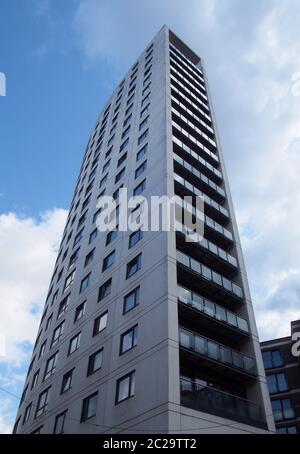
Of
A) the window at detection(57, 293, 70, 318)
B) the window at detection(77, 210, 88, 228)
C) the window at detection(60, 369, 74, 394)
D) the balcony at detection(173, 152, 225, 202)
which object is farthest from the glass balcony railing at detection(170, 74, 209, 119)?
the window at detection(60, 369, 74, 394)

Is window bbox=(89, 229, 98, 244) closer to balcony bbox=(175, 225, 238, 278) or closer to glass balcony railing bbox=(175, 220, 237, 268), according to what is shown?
balcony bbox=(175, 225, 238, 278)

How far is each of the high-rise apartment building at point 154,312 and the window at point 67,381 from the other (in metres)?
0.07

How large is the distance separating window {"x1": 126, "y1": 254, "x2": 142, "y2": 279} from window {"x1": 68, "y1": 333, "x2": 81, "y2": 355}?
19.7 ft

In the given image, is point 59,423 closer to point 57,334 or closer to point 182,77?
point 57,334

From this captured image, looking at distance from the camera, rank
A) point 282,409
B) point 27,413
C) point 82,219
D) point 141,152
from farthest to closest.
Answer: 1. point 282,409
2. point 82,219
3. point 141,152
4. point 27,413

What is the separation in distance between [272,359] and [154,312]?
2945cm

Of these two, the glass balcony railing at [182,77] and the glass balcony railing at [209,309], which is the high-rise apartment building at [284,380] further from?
the glass balcony railing at [182,77]

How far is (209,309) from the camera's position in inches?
939

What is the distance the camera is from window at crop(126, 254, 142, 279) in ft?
84.7

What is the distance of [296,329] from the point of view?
157ft

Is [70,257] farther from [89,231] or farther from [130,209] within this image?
A: [130,209]

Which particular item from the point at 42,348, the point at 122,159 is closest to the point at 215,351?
the point at 42,348

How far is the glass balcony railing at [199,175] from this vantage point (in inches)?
1266
